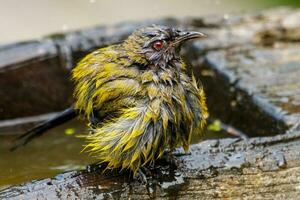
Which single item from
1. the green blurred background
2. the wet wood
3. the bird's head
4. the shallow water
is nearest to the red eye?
the bird's head

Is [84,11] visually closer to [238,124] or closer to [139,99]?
[238,124]

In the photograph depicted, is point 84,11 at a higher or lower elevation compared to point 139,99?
lower

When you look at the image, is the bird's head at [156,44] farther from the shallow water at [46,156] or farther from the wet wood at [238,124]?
the shallow water at [46,156]

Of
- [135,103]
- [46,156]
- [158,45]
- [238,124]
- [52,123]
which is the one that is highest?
[158,45]

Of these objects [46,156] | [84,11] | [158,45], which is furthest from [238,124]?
[84,11]

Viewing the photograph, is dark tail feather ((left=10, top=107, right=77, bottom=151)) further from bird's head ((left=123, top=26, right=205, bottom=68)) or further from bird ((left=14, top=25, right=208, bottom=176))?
bird's head ((left=123, top=26, right=205, bottom=68))

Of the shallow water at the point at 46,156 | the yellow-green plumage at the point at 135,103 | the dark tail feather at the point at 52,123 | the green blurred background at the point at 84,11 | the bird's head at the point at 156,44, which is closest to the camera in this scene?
the yellow-green plumage at the point at 135,103

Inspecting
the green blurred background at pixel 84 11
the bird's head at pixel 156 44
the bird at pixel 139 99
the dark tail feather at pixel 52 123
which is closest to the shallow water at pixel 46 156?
the dark tail feather at pixel 52 123

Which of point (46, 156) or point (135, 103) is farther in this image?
point (46, 156)
